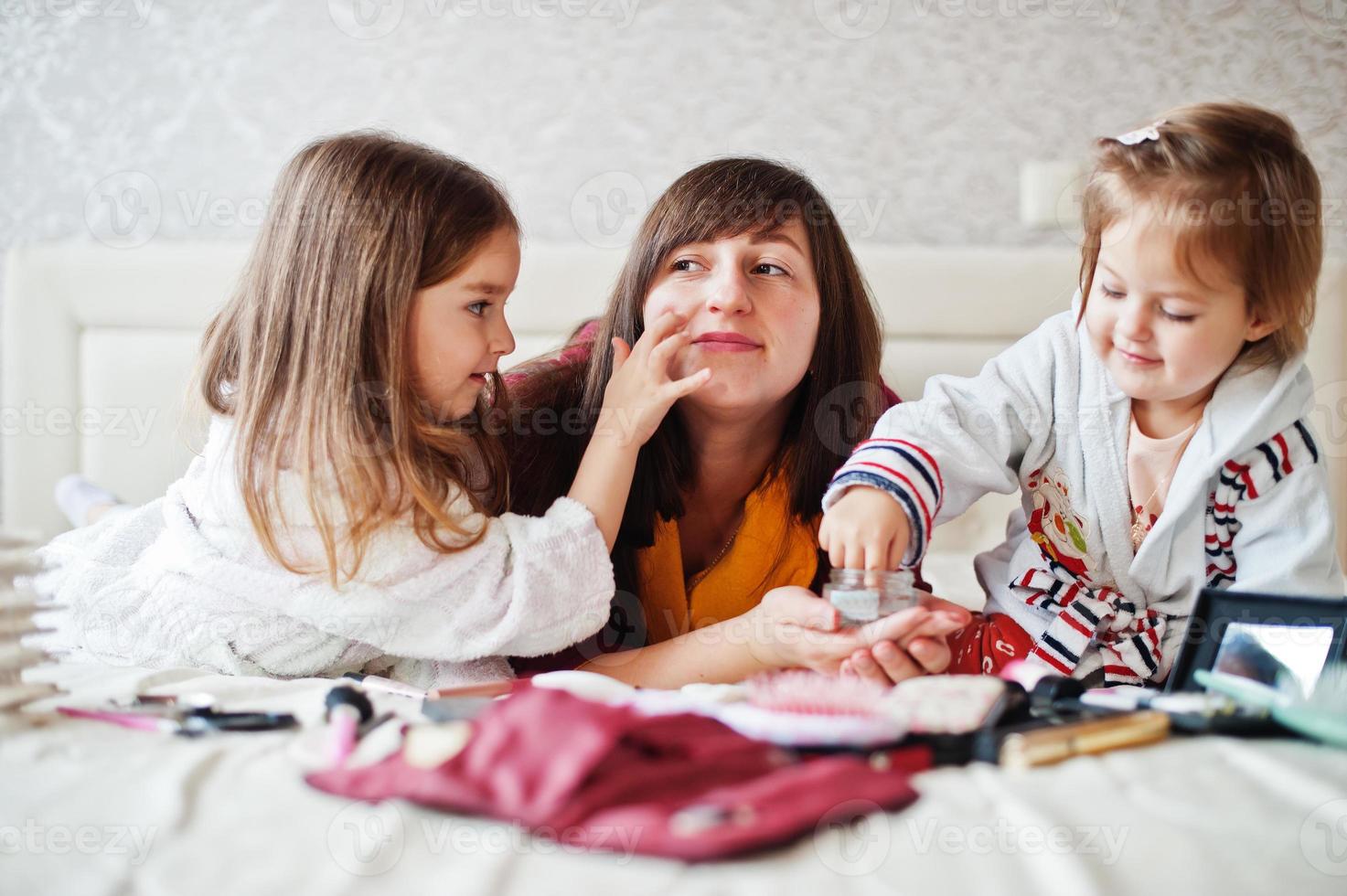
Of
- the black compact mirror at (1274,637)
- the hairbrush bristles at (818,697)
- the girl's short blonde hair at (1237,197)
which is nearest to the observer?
the hairbrush bristles at (818,697)

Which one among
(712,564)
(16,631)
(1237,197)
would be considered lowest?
(712,564)

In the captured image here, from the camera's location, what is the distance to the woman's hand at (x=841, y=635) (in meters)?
0.90

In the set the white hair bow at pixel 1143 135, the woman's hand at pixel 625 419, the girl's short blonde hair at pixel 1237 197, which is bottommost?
the woman's hand at pixel 625 419

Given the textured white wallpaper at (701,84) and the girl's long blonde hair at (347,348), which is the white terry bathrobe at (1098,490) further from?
the textured white wallpaper at (701,84)

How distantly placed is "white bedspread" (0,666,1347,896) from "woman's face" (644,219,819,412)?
0.59 meters

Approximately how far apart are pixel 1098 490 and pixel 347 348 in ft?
2.57

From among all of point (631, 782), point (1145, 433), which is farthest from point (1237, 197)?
point (631, 782)

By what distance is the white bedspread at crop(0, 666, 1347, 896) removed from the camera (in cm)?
51

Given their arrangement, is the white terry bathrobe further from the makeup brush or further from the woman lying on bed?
the makeup brush

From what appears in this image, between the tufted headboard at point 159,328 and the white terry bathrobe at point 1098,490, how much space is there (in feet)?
2.73

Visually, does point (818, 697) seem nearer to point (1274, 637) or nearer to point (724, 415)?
point (1274, 637)

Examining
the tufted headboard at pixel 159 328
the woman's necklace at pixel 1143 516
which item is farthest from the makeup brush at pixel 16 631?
the tufted headboard at pixel 159 328

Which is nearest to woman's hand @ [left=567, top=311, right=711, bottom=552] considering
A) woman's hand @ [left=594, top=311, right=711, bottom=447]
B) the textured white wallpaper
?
woman's hand @ [left=594, top=311, right=711, bottom=447]

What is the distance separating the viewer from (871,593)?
90cm
